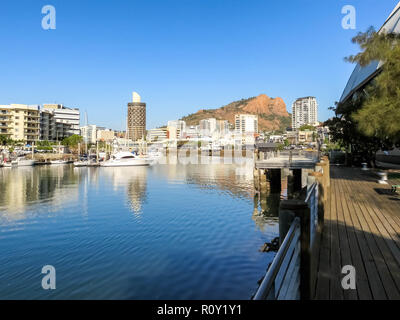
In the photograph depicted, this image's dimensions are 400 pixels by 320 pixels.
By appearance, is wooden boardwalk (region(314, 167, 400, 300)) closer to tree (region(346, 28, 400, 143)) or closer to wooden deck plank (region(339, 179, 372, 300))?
wooden deck plank (region(339, 179, 372, 300))

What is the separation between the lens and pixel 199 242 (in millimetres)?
15094

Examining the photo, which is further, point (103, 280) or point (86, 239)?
point (86, 239)

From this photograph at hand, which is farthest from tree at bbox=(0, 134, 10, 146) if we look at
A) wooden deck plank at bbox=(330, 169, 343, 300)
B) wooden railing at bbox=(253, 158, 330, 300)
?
wooden railing at bbox=(253, 158, 330, 300)

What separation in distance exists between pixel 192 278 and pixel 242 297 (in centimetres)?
217

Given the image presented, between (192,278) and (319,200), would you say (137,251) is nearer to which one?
(192,278)

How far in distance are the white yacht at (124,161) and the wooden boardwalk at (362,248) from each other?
72054mm

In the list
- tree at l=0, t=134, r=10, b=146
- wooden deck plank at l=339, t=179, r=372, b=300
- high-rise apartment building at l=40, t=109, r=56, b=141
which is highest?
high-rise apartment building at l=40, t=109, r=56, b=141

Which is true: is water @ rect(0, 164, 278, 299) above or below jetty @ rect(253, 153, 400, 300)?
below

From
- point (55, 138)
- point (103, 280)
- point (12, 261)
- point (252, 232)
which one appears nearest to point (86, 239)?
point (12, 261)

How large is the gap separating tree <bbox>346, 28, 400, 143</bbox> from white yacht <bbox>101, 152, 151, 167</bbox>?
236 ft

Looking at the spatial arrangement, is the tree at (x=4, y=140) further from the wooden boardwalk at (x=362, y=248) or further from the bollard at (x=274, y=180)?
the wooden boardwalk at (x=362, y=248)

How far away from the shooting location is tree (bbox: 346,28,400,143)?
36.1ft

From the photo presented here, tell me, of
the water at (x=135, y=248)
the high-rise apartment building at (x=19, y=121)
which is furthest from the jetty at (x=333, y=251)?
the high-rise apartment building at (x=19, y=121)
